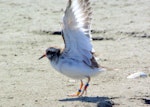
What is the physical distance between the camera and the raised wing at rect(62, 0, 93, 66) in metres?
8.77

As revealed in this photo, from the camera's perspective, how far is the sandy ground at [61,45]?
864 centimetres

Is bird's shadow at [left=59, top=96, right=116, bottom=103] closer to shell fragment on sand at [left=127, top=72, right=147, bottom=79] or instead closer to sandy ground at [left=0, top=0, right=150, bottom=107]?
sandy ground at [left=0, top=0, right=150, bottom=107]

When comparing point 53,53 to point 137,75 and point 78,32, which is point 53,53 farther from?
point 137,75

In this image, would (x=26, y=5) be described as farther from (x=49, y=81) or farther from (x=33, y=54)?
(x=49, y=81)

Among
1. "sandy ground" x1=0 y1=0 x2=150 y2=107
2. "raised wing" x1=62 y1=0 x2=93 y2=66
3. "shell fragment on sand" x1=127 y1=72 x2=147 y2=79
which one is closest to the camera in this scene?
"sandy ground" x1=0 y1=0 x2=150 y2=107

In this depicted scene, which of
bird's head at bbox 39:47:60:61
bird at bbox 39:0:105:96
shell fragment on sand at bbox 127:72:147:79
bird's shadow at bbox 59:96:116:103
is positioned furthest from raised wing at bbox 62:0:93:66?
shell fragment on sand at bbox 127:72:147:79

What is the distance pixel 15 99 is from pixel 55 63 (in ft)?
2.44

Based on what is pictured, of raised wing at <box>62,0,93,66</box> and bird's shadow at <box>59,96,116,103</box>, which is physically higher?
raised wing at <box>62,0,93,66</box>

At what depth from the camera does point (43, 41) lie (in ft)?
41.0

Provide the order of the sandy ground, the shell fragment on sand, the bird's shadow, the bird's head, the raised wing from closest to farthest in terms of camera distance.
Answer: the bird's shadow < the sandy ground < the raised wing < the bird's head < the shell fragment on sand

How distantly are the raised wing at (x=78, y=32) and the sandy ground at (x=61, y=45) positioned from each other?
1.74 ft

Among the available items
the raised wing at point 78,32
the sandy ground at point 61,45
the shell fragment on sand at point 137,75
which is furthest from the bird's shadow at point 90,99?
the shell fragment on sand at point 137,75

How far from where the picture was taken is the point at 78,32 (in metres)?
8.89

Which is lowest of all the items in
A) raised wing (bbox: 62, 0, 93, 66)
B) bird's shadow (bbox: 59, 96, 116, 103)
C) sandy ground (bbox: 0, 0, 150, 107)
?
sandy ground (bbox: 0, 0, 150, 107)
